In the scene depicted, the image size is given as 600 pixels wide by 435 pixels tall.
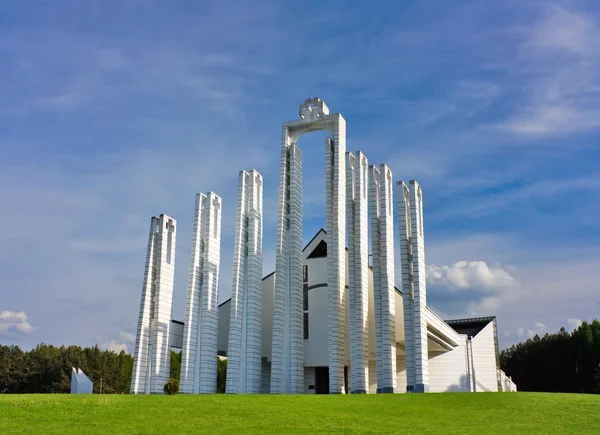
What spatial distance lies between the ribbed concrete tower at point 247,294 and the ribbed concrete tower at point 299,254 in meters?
1.79

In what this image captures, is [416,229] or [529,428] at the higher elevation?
[416,229]

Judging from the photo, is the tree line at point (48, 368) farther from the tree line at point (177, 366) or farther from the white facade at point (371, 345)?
the white facade at point (371, 345)

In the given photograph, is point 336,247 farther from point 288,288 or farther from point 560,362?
point 560,362

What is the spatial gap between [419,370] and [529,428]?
47.0ft

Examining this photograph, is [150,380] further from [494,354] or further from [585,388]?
[585,388]

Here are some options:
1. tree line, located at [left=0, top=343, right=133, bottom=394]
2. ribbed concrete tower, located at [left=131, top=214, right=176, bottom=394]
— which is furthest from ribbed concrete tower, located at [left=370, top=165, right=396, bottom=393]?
tree line, located at [left=0, top=343, right=133, bottom=394]

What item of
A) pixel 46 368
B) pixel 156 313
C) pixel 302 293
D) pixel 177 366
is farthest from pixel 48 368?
pixel 302 293

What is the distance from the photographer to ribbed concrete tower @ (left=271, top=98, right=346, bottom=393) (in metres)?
36.1

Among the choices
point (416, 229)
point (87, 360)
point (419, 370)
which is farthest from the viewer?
point (87, 360)

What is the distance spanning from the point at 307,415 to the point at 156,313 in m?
21.2

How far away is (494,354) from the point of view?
5253 cm

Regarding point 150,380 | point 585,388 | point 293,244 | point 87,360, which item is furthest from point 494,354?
point 87,360

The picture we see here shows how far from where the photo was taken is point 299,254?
39.1 m

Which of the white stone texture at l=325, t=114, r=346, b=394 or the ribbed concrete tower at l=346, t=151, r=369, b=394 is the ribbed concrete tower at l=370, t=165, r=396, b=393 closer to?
the ribbed concrete tower at l=346, t=151, r=369, b=394
